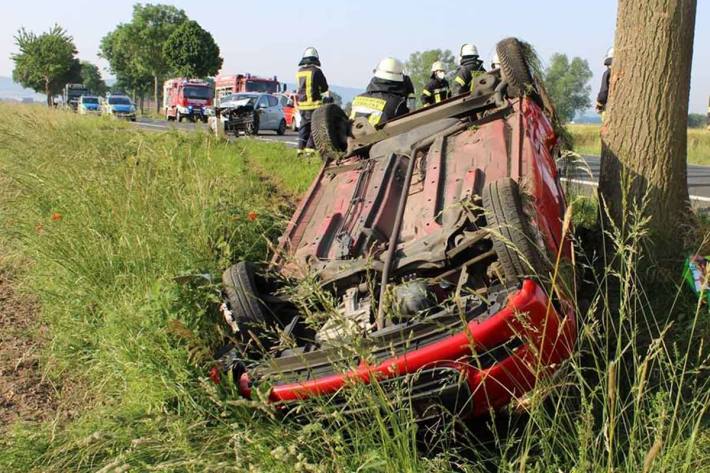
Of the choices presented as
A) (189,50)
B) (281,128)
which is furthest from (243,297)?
(189,50)

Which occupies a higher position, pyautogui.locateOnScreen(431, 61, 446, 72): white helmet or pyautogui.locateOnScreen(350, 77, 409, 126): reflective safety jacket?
pyautogui.locateOnScreen(431, 61, 446, 72): white helmet

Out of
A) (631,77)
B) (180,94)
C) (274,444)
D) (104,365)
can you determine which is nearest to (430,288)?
(274,444)

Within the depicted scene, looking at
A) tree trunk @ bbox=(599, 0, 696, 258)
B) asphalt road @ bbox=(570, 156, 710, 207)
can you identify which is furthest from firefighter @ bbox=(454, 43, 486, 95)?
tree trunk @ bbox=(599, 0, 696, 258)

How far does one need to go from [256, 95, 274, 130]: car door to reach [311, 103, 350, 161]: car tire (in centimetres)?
1695

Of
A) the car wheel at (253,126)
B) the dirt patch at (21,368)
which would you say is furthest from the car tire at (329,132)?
the car wheel at (253,126)

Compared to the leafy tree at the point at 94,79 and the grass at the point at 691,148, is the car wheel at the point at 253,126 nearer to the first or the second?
the grass at the point at 691,148

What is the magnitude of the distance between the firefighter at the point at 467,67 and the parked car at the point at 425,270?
12.7 ft

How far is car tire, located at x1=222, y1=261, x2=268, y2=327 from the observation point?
3215mm

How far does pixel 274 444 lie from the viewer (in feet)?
8.28

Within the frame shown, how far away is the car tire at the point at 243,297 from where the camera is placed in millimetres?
3215

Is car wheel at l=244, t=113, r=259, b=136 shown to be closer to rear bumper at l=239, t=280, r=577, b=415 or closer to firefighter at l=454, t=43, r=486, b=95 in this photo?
firefighter at l=454, t=43, r=486, b=95

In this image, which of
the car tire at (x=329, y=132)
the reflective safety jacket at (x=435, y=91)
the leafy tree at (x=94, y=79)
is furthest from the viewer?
the leafy tree at (x=94, y=79)

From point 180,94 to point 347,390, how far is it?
1268 inches

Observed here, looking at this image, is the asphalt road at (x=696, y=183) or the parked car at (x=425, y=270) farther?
the asphalt road at (x=696, y=183)
